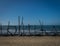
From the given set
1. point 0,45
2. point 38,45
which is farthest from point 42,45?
point 0,45

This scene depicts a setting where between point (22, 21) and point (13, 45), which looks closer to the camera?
point (13, 45)

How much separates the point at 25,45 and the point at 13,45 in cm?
65

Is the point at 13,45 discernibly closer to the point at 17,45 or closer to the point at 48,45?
the point at 17,45

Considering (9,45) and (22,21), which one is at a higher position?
(22,21)

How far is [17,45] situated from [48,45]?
1684 mm

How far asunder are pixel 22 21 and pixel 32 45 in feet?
25.0

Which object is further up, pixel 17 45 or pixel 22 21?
pixel 22 21

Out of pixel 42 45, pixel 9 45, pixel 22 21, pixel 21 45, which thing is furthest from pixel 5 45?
pixel 22 21

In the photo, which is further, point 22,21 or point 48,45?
point 22,21

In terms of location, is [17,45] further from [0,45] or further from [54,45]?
[54,45]

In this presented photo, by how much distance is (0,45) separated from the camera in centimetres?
785

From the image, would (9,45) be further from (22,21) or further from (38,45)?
(22,21)

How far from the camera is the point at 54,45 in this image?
790 centimetres

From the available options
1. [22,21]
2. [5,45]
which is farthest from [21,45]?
[22,21]
